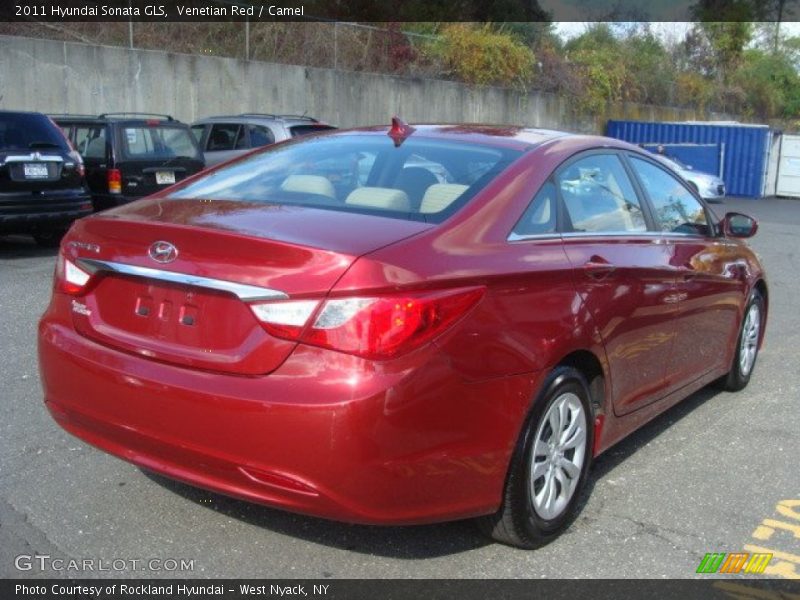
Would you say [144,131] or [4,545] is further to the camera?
[144,131]

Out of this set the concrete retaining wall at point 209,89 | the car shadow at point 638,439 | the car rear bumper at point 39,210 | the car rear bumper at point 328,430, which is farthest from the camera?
the concrete retaining wall at point 209,89

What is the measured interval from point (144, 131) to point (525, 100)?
64.0 ft

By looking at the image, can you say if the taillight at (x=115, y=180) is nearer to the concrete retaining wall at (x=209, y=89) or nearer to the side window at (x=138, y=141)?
the side window at (x=138, y=141)

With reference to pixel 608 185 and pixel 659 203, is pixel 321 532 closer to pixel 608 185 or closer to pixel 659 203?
pixel 608 185

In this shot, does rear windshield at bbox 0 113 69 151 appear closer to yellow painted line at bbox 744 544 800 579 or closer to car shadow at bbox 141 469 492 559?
car shadow at bbox 141 469 492 559

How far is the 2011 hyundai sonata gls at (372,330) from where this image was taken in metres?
3.01

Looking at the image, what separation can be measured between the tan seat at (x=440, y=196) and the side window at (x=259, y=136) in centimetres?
1018

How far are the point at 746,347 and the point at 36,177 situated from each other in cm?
793

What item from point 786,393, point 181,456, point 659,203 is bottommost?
point 786,393

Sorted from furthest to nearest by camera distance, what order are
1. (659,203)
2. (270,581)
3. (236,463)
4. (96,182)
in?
(96,182) → (659,203) → (270,581) → (236,463)

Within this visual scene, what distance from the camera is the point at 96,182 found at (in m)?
12.2

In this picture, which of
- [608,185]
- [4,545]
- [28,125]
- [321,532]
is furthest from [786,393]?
[28,125]

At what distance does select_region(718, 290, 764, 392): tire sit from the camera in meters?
5.99

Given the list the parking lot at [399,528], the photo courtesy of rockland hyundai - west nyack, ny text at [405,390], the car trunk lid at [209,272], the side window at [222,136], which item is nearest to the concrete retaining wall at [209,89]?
the side window at [222,136]
